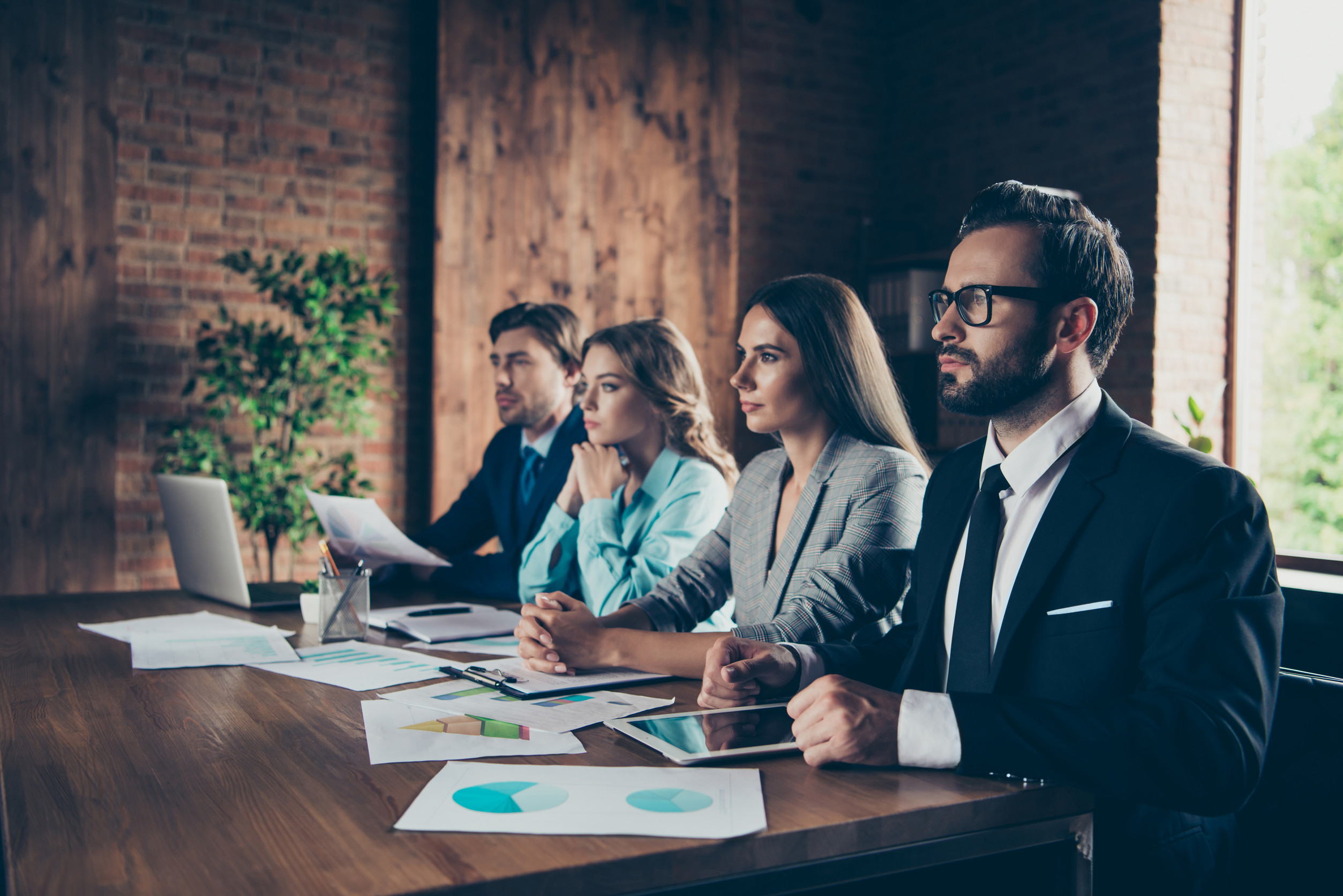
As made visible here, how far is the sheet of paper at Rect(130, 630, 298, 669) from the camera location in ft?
5.66

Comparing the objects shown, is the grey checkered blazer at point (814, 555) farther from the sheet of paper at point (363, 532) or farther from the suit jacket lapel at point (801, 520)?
the sheet of paper at point (363, 532)

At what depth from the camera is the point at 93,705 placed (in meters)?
1.46

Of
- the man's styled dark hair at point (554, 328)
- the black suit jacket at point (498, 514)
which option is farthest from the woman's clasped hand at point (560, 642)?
the man's styled dark hair at point (554, 328)

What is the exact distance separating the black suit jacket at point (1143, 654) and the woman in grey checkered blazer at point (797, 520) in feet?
1.58

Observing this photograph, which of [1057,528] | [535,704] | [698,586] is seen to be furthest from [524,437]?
[1057,528]

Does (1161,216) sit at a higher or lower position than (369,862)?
higher

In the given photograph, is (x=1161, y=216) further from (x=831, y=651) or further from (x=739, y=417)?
(x=831, y=651)

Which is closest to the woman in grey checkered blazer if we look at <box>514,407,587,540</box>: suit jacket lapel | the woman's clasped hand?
the woman's clasped hand

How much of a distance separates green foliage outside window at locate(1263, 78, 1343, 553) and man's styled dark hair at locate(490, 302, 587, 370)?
9.31 feet

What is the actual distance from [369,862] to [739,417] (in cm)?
445

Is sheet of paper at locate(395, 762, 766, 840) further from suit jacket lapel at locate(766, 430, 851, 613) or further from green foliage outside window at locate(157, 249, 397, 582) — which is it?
green foliage outside window at locate(157, 249, 397, 582)

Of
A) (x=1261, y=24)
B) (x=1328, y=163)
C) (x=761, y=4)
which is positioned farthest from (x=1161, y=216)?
(x=761, y=4)

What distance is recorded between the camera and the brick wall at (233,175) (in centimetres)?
416

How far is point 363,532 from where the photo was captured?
2371mm
